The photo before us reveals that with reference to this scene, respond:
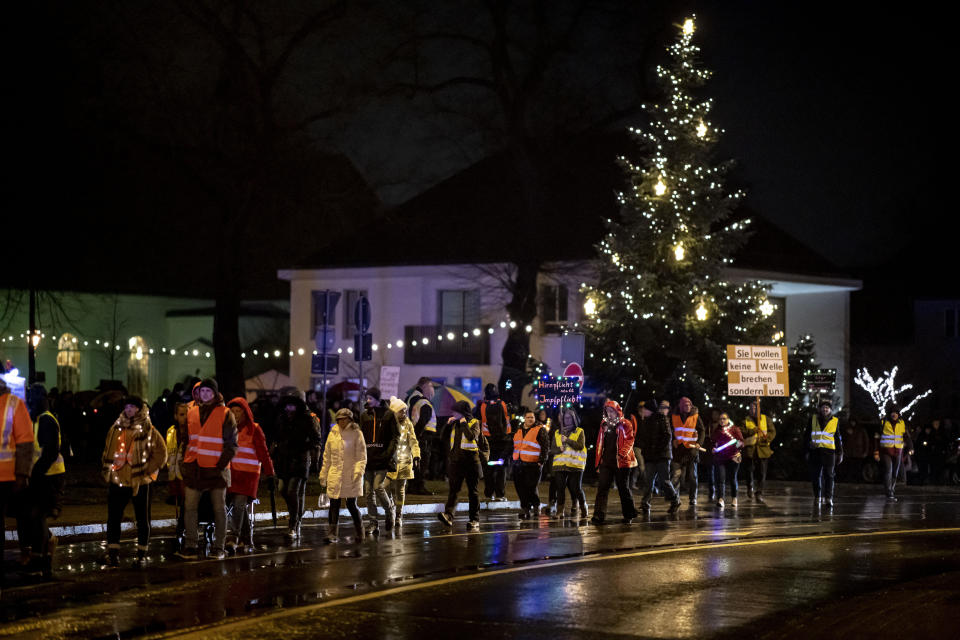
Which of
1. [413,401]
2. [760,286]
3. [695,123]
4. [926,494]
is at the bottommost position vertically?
[926,494]

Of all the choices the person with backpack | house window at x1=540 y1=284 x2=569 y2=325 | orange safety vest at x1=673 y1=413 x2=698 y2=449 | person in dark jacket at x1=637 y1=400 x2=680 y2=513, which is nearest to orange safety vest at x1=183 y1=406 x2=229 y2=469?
the person with backpack

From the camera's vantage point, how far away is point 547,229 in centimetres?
4503

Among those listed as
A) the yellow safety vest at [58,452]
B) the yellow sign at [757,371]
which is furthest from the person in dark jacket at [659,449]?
the yellow safety vest at [58,452]

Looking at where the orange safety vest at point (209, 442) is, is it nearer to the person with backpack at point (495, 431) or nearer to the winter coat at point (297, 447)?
the winter coat at point (297, 447)

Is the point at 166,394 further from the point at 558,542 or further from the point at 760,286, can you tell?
the point at 760,286

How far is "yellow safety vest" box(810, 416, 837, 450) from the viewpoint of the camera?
77.4 ft

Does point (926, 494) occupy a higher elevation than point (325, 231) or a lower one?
lower

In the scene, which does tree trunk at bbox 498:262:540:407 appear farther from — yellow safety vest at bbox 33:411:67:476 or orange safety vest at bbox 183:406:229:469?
yellow safety vest at bbox 33:411:67:476

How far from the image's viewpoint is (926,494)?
29922 mm

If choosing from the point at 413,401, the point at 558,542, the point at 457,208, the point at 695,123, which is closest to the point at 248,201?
the point at 413,401

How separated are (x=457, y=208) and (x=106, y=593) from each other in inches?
1511

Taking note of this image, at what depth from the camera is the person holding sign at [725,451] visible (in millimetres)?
23891

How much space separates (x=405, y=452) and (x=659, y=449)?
225 inches

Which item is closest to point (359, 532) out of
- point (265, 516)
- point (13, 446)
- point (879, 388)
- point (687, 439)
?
point (265, 516)
